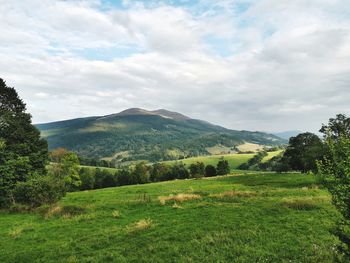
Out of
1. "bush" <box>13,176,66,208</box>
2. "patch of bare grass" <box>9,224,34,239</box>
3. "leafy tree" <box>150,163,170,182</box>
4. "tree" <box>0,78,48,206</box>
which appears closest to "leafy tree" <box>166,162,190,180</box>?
"leafy tree" <box>150,163,170,182</box>

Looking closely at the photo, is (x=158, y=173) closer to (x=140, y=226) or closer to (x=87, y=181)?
(x=87, y=181)

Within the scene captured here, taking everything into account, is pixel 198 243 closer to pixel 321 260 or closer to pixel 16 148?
pixel 321 260

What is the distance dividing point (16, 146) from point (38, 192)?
13007 millimetres

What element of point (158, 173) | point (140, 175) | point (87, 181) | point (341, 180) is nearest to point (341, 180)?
point (341, 180)

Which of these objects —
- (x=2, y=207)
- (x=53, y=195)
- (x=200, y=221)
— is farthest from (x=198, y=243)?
(x=2, y=207)

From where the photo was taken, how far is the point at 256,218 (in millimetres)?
23719

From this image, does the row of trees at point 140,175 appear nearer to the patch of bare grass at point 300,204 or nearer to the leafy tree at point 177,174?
the leafy tree at point 177,174

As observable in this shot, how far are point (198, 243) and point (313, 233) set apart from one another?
7.65m

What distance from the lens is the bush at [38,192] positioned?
127ft

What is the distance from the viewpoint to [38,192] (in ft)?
127

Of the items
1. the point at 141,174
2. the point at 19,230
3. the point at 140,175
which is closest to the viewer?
the point at 19,230

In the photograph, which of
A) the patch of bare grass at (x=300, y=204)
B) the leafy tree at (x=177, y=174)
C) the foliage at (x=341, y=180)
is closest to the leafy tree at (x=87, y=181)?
the leafy tree at (x=177, y=174)

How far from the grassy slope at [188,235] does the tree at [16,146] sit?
1422 cm

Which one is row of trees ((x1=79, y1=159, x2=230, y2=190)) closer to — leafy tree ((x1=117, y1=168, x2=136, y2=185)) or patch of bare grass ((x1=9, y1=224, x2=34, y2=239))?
leafy tree ((x1=117, y1=168, x2=136, y2=185))
